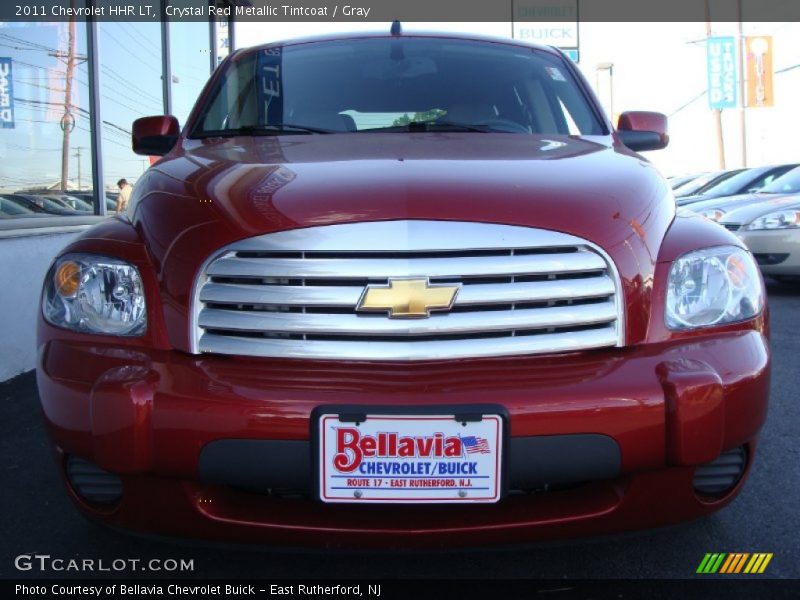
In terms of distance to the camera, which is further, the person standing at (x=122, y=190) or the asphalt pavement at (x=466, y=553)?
the person standing at (x=122, y=190)

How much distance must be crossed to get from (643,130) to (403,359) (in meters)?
1.94

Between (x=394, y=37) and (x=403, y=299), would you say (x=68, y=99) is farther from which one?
(x=403, y=299)

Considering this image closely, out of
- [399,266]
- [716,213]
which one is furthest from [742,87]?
[399,266]

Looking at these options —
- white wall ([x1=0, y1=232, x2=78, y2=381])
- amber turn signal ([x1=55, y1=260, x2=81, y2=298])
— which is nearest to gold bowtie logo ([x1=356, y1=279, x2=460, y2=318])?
amber turn signal ([x1=55, y1=260, x2=81, y2=298])

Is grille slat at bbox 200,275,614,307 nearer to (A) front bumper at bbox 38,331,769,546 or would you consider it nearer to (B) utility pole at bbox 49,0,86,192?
(A) front bumper at bbox 38,331,769,546

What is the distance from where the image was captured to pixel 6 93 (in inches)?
203

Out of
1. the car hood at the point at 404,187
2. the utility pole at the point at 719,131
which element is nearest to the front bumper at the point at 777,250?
the car hood at the point at 404,187

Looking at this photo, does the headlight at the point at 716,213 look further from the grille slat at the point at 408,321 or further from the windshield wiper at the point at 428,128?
the grille slat at the point at 408,321

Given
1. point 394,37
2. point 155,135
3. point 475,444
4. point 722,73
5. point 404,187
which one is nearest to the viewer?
point 475,444

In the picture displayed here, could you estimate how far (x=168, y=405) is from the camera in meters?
1.59

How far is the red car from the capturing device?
1.57 metres

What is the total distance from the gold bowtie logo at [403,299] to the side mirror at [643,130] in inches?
65.3

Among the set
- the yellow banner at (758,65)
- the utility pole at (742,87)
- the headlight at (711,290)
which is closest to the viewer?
the headlight at (711,290)

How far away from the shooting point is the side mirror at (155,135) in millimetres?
3006
